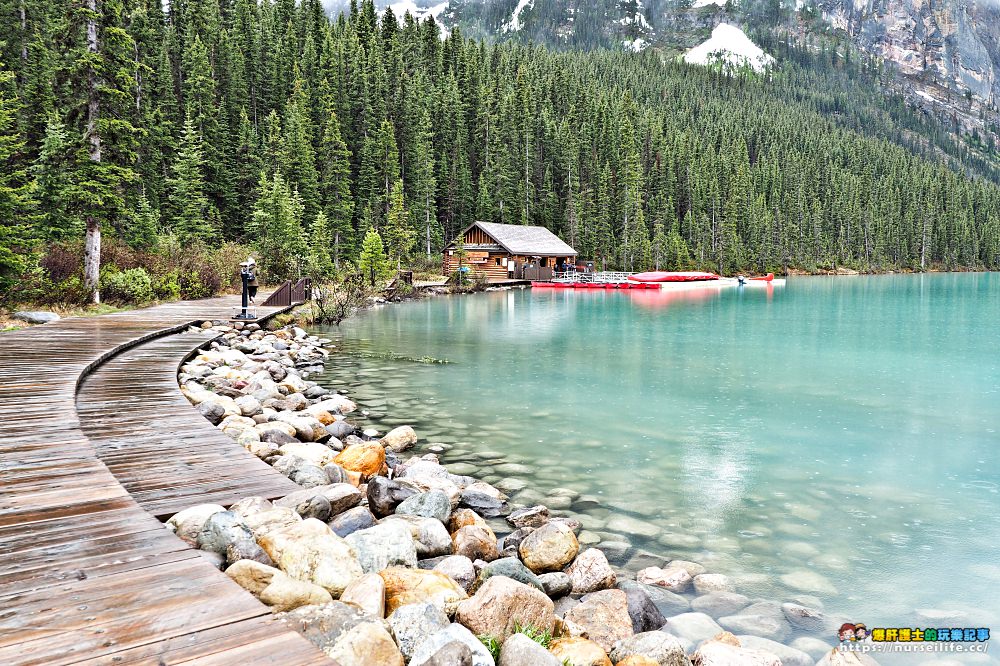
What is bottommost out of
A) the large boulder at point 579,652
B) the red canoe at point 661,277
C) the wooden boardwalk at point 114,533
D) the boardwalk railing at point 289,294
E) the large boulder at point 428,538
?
the large boulder at point 579,652

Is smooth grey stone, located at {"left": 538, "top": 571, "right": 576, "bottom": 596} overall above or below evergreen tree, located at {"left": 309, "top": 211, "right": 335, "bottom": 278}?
below

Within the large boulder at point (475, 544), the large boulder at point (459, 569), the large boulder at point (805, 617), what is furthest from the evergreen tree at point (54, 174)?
the large boulder at point (805, 617)

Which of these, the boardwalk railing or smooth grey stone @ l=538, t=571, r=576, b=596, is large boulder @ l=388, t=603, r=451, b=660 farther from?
the boardwalk railing

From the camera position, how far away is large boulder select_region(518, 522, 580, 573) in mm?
6301

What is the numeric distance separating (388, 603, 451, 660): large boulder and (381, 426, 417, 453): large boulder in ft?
21.9

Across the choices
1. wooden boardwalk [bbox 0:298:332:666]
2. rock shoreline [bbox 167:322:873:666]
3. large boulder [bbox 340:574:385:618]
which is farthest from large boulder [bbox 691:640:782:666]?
wooden boardwalk [bbox 0:298:332:666]

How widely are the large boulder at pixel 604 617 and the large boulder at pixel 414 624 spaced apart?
1.40 meters

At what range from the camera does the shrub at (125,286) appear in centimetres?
2348

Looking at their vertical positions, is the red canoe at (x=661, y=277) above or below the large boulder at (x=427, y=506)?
above

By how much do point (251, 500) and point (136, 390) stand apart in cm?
584

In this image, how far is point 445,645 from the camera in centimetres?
358

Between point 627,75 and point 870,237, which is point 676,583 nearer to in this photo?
point 870,237

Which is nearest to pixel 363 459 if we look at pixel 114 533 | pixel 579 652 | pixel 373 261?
pixel 114 533

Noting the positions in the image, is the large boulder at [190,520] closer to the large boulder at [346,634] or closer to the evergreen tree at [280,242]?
the large boulder at [346,634]
